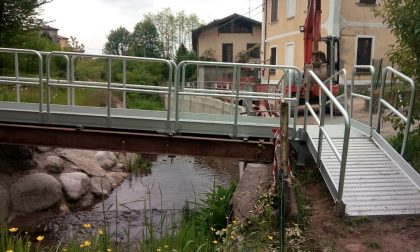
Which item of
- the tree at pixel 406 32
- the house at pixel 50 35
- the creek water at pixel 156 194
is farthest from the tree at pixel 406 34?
the house at pixel 50 35

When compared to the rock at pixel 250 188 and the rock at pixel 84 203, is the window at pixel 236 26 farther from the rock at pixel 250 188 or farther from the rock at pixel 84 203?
the rock at pixel 250 188

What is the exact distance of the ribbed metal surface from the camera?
5.33 meters

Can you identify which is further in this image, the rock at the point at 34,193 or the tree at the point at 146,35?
the tree at the point at 146,35

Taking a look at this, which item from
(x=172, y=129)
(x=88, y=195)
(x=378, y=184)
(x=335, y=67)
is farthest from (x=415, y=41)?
(x=88, y=195)

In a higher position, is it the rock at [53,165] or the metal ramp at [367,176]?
the metal ramp at [367,176]

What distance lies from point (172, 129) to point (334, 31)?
1377cm

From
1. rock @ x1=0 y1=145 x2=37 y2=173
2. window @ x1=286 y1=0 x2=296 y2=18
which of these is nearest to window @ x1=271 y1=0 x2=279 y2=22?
window @ x1=286 y1=0 x2=296 y2=18

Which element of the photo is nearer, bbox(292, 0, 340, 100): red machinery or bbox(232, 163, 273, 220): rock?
bbox(232, 163, 273, 220): rock

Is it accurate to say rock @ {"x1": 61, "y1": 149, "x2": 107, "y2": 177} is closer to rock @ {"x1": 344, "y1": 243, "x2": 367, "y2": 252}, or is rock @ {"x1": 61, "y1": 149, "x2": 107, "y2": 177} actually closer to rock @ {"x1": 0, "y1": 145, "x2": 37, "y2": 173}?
rock @ {"x1": 0, "y1": 145, "x2": 37, "y2": 173}

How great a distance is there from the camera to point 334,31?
19.2 meters

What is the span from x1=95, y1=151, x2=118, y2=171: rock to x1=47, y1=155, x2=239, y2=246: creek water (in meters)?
0.91

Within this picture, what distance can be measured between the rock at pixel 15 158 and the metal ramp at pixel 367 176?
24.0 feet

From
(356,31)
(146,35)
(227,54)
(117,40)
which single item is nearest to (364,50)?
(356,31)

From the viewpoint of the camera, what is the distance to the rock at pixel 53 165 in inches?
453
